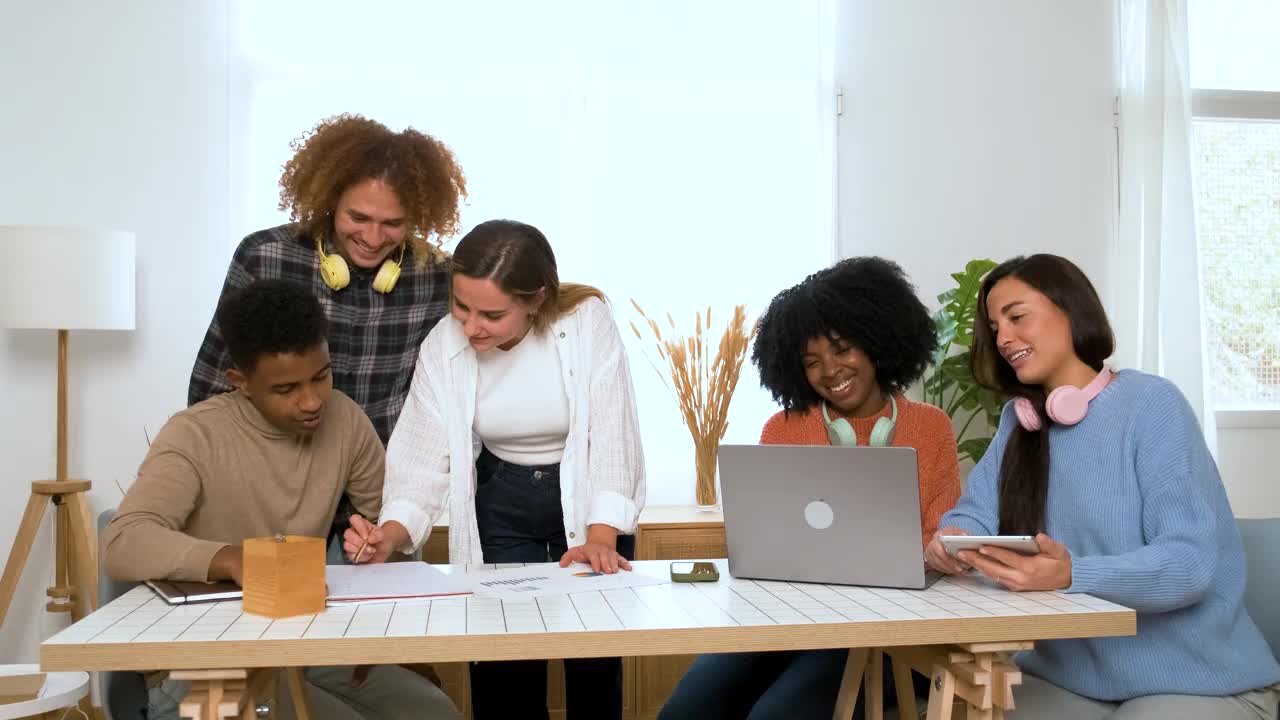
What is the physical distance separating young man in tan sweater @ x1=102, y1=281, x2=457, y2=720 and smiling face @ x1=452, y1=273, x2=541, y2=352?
26 cm

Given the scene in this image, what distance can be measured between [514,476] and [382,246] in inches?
22.9

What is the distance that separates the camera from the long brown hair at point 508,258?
213cm

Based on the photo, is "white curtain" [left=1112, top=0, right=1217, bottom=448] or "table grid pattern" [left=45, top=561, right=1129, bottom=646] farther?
"white curtain" [left=1112, top=0, right=1217, bottom=448]

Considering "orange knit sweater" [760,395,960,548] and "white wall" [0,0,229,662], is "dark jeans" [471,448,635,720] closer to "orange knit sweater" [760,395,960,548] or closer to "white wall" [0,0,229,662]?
"orange knit sweater" [760,395,960,548]

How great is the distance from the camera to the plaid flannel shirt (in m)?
2.41

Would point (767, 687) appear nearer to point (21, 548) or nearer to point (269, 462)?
point (269, 462)

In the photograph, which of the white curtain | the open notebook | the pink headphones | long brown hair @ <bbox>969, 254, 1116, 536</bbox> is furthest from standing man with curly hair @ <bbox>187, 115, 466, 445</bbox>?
the white curtain

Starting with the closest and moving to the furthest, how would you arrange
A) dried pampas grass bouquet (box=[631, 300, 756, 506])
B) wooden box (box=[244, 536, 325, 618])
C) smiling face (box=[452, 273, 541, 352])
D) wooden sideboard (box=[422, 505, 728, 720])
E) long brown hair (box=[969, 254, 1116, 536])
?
wooden box (box=[244, 536, 325, 618])
long brown hair (box=[969, 254, 1116, 536])
smiling face (box=[452, 273, 541, 352])
wooden sideboard (box=[422, 505, 728, 720])
dried pampas grass bouquet (box=[631, 300, 756, 506])

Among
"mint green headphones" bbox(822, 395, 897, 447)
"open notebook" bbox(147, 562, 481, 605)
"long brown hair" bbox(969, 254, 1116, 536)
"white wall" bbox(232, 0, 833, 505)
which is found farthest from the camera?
"white wall" bbox(232, 0, 833, 505)

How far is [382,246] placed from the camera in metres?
2.42

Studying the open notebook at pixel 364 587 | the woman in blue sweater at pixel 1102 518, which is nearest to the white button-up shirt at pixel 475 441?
the open notebook at pixel 364 587

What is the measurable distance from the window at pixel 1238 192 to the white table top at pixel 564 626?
3118mm

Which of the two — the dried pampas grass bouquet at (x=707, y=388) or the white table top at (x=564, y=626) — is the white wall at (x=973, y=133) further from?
the white table top at (x=564, y=626)

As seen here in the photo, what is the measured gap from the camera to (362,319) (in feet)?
7.97
